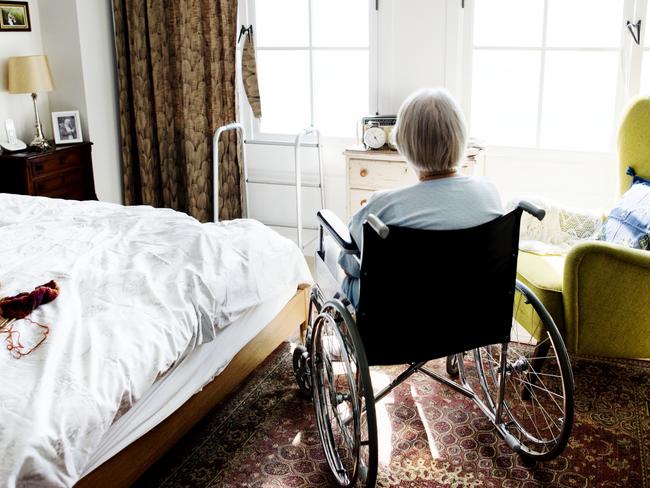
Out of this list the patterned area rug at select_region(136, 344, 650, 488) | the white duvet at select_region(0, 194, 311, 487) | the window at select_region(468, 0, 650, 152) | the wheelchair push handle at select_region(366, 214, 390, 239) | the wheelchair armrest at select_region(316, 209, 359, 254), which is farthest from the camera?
the window at select_region(468, 0, 650, 152)

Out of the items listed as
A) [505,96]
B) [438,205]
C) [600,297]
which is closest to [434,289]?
[438,205]

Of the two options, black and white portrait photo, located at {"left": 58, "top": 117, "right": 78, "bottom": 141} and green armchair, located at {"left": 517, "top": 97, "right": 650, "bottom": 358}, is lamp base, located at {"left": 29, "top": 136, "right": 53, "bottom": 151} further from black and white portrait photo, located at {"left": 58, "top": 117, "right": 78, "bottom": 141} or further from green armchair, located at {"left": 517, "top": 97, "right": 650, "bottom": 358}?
green armchair, located at {"left": 517, "top": 97, "right": 650, "bottom": 358}

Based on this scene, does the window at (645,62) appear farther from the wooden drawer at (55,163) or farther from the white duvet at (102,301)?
the wooden drawer at (55,163)

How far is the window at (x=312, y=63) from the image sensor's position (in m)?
4.10

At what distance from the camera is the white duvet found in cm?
163

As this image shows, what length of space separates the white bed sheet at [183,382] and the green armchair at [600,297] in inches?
41.5

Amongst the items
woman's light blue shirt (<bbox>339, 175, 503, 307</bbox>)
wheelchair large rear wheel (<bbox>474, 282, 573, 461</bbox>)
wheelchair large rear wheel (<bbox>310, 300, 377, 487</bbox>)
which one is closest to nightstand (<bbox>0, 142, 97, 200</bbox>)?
wheelchair large rear wheel (<bbox>310, 300, 377, 487</bbox>)

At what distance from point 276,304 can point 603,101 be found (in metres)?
2.14

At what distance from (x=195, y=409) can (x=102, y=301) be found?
1.55 feet

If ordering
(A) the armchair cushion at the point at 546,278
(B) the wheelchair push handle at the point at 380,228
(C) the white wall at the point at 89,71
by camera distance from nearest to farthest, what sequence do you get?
1. (B) the wheelchair push handle at the point at 380,228
2. (A) the armchair cushion at the point at 546,278
3. (C) the white wall at the point at 89,71

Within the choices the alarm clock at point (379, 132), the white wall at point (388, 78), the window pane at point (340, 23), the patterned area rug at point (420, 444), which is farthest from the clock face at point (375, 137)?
the patterned area rug at point (420, 444)

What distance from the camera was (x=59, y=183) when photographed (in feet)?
13.2

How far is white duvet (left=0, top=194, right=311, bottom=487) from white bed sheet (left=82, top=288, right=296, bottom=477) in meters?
0.07

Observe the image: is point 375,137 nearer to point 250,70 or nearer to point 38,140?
point 250,70
